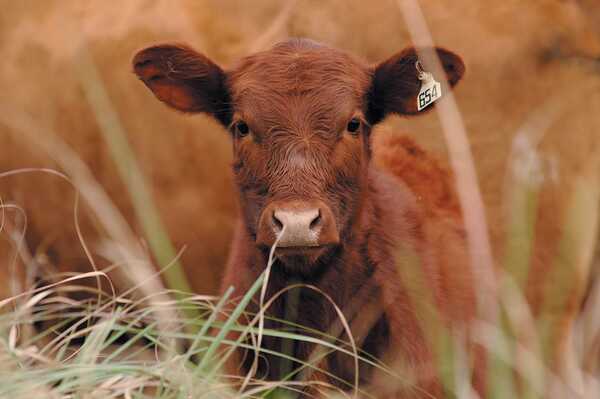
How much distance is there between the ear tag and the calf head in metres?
0.03

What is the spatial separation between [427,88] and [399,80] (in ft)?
0.44

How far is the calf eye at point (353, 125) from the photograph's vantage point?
4699 millimetres

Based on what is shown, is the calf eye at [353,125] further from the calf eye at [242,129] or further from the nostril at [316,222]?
the nostril at [316,222]

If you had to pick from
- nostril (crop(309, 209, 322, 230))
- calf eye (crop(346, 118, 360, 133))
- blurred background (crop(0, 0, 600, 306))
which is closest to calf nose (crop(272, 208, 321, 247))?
nostril (crop(309, 209, 322, 230))

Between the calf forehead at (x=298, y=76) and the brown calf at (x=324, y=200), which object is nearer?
the brown calf at (x=324, y=200)

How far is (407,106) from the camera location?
5.02 meters

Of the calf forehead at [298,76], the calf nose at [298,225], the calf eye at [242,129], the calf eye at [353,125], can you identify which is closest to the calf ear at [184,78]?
the calf forehead at [298,76]

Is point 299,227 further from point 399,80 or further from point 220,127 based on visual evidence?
point 220,127

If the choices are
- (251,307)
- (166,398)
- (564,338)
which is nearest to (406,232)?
(251,307)

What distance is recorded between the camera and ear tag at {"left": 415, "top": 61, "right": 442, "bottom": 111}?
4887 millimetres

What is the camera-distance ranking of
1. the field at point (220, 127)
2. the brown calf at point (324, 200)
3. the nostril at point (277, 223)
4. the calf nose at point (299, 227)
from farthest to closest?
1. the field at point (220, 127)
2. the brown calf at point (324, 200)
3. the nostril at point (277, 223)
4. the calf nose at point (299, 227)

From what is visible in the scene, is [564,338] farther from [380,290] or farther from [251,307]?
[251,307]

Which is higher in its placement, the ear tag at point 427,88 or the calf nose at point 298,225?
the ear tag at point 427,88

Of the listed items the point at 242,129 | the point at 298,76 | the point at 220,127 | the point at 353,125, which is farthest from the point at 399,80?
the point at 220,127
